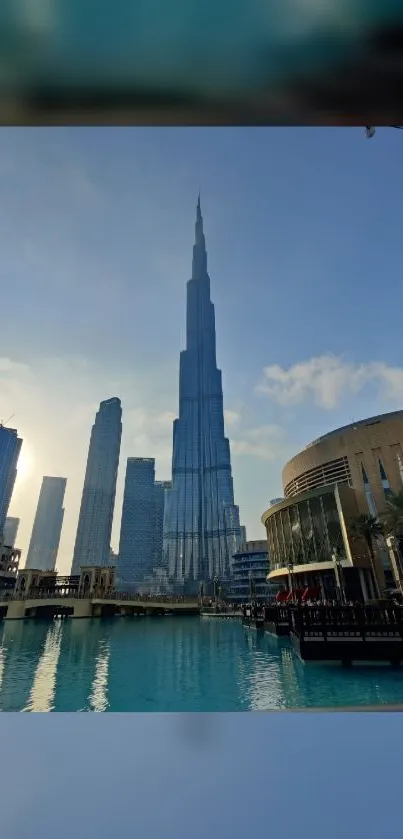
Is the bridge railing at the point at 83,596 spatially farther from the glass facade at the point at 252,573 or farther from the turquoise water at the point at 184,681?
the turquoise water at the point at 184,681

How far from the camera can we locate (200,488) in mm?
145125

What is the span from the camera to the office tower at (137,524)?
14062 cm

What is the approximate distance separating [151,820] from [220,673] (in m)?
16.9

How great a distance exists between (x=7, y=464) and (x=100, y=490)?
42.6 meters

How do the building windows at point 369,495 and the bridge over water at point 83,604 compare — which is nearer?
the building windows at point 369,495

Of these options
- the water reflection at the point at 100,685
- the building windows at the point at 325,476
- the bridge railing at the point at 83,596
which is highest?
the building windows at the point at 325,476

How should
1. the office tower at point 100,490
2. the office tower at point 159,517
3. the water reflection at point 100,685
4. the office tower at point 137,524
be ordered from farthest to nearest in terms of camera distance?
the office tower at point 100,490, the office tower at point 159,517, the office tower at point 137,524, the water reflection at point 100,685

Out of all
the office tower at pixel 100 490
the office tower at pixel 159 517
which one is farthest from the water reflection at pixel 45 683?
the office tower at pixel 100 490

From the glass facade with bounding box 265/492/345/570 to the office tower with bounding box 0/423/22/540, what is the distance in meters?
107

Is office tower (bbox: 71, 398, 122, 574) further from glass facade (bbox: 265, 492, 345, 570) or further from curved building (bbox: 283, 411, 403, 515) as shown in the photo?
curved building (bbox: 283, 411, 403, 515)

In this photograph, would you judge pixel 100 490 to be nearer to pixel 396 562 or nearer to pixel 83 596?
pixel 83 596

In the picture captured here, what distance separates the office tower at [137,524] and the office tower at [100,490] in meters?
7.17
